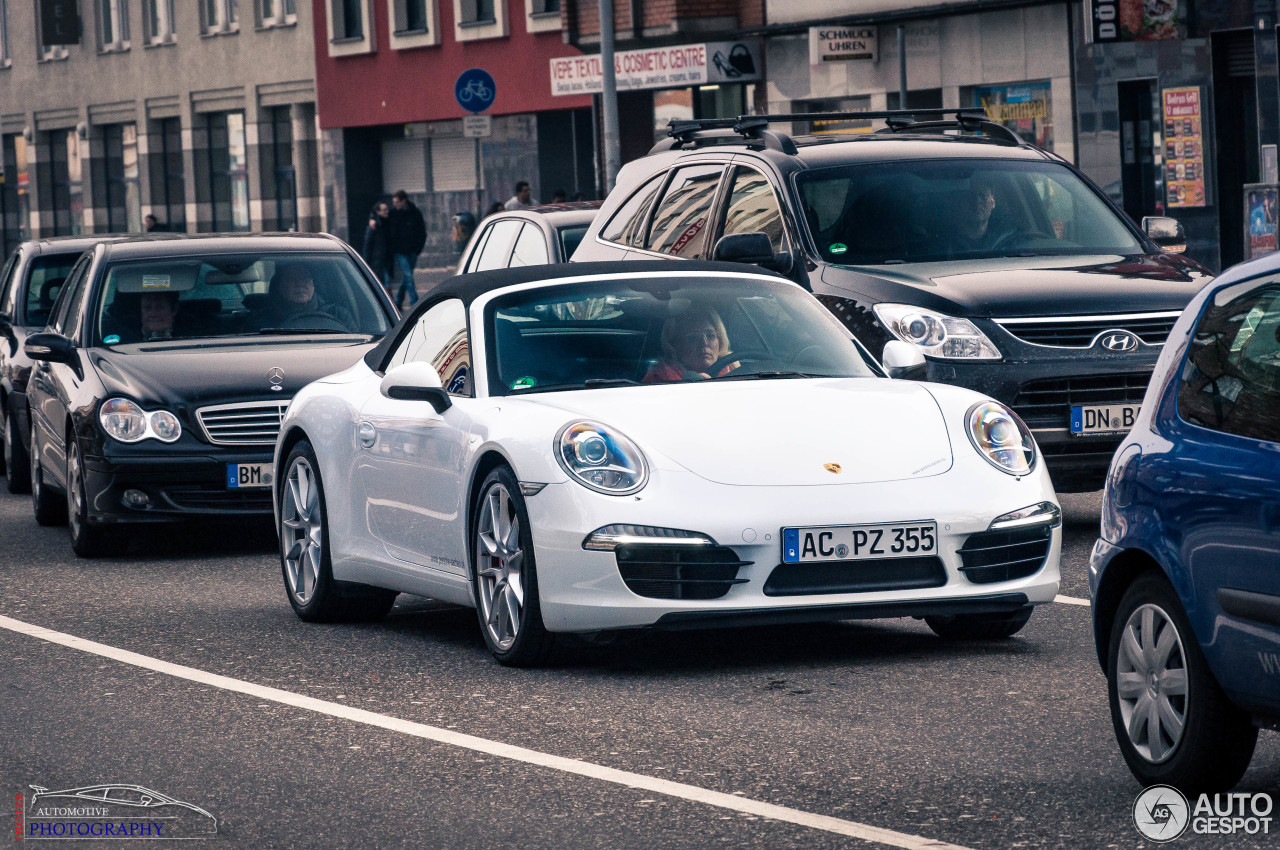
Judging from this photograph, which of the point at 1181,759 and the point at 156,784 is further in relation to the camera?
the point at 156,784

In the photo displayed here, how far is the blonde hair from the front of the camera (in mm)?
9078

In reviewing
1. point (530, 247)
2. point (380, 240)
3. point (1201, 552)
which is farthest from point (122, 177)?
point (1201, 552)

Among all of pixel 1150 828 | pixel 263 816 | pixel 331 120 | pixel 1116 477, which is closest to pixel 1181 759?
pixel 1150 828

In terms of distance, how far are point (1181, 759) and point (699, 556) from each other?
2.37 metres

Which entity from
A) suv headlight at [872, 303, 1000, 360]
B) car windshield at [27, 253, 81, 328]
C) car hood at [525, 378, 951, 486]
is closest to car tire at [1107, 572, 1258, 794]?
car hood at [525, 378, 951, 486]

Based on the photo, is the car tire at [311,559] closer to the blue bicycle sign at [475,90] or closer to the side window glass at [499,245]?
the side window glass at [499,245]

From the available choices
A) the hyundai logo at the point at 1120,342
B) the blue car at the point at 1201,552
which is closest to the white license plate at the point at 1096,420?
the hyundai logo at the point at 1120,342

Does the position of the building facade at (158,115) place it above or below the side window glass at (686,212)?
above

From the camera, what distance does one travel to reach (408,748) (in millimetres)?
7121

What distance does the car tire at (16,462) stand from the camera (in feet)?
54.2

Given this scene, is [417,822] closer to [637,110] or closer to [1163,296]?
[1163,296]

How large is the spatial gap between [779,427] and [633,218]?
20.0 feet

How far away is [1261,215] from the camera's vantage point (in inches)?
840

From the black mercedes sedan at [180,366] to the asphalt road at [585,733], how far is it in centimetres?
229
